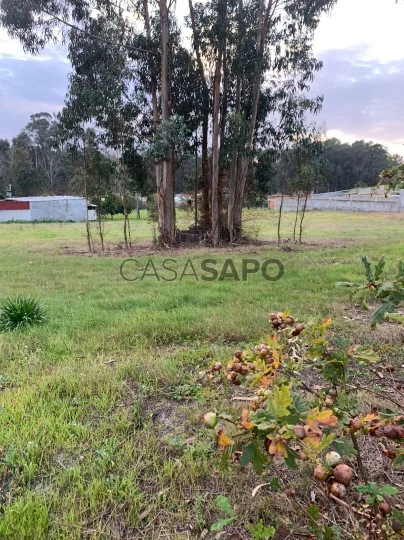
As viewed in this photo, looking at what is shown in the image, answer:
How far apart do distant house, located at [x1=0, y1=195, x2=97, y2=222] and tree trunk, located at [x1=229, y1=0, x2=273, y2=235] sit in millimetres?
19746

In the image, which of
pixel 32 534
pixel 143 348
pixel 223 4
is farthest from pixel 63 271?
pixel 223 4

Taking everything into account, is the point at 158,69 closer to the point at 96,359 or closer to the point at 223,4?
the point at 223,4

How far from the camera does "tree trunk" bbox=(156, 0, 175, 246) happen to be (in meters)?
10.1

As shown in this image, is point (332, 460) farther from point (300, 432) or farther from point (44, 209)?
point (44, 209)

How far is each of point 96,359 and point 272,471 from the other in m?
1.49

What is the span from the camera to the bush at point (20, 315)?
3332mm

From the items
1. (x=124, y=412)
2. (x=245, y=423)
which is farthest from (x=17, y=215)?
(x=245, y=423)

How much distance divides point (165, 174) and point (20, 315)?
8.32 meters

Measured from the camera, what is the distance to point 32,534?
1211 millimetres

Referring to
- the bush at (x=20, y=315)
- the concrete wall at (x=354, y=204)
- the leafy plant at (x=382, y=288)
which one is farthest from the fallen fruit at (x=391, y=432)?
the concrete wall at (x=354, y=204)

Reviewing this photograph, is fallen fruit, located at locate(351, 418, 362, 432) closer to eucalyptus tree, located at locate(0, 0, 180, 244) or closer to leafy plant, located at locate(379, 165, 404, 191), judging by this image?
leafy plant, located at locate(379, 165, 404, 191)

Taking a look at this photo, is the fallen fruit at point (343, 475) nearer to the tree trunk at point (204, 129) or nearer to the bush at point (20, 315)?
the bush at point (20, 315)

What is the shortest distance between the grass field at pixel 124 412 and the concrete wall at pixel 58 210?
29182 millimetres

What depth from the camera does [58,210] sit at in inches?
1272
